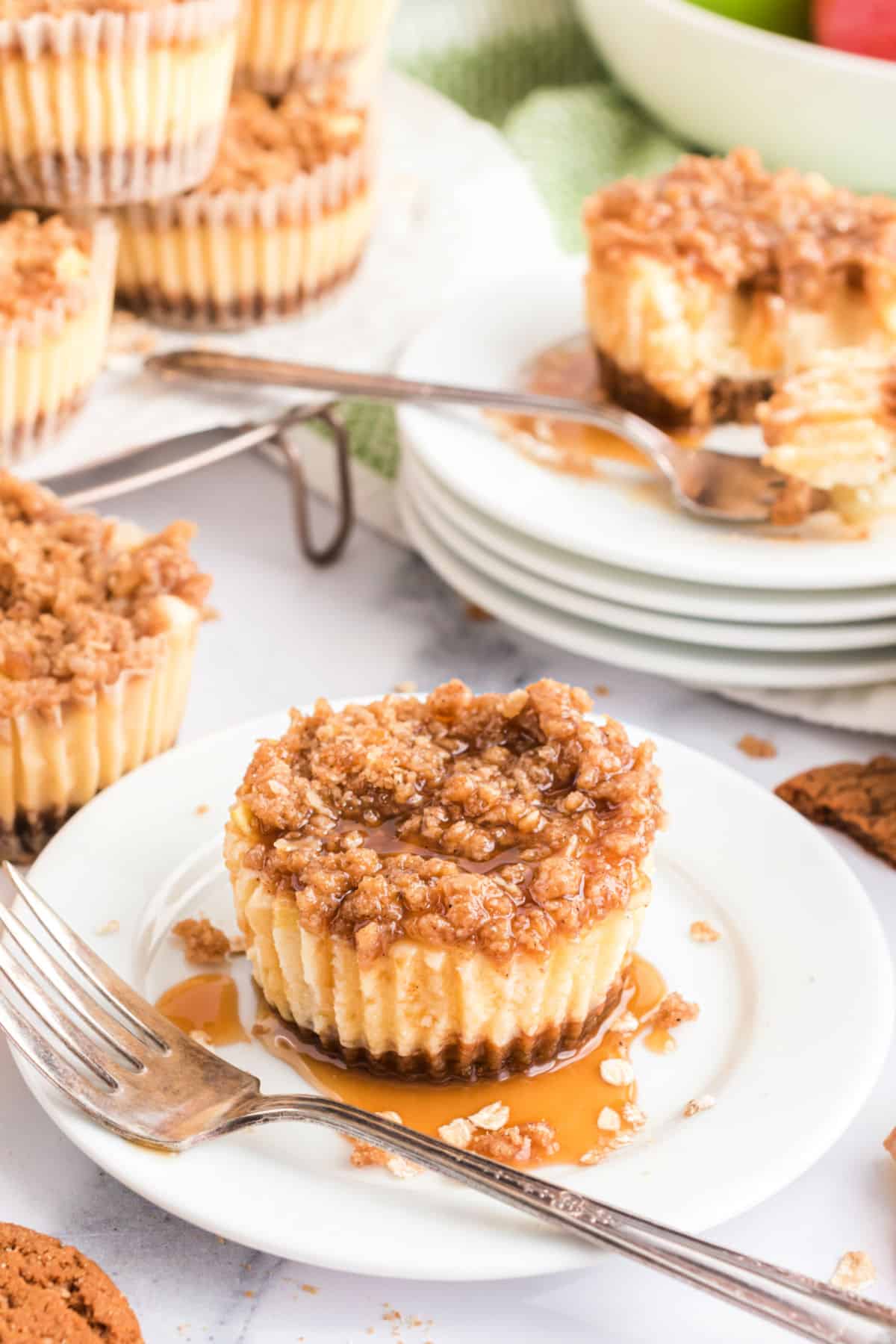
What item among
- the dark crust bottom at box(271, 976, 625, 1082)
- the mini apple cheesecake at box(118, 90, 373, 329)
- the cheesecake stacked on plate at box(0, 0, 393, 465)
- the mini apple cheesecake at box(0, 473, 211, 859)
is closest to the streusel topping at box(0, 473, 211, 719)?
the mini apple cheesecake at box(0, 473, 211, 859)

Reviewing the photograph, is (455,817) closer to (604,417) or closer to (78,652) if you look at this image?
(78,652)

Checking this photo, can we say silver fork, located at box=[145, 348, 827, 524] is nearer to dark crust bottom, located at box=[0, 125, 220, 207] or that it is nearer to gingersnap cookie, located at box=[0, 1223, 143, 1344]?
dark crust bottom, located at box=[0, 125, 220, 207]

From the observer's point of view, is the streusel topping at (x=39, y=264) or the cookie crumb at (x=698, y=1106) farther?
the streusel topping at (x=39, y=264)

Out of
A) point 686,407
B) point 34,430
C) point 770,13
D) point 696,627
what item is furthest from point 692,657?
point 770,13

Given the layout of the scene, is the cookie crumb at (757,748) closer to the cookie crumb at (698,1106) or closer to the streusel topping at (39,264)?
the cookie crumb at (698,1106)

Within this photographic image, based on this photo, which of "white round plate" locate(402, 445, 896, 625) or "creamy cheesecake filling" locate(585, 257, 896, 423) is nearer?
"white round plate" locate(402, 445, 896, 625)

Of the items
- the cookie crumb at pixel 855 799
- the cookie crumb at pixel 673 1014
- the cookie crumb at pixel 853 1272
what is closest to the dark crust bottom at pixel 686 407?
the cookie crumb at pixel 855 799
